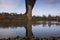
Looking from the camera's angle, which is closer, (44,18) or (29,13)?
(29,13)

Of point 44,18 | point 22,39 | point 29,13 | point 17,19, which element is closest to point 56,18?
point 44,18

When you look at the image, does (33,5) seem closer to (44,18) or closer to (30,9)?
(30,9)

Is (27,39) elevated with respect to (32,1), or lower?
lower

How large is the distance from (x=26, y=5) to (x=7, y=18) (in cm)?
1285

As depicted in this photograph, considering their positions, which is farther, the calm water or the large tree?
the large tree

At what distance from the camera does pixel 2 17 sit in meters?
36.2

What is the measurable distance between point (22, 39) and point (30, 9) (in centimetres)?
1398

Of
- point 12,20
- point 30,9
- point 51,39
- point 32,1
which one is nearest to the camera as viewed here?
point 51,39

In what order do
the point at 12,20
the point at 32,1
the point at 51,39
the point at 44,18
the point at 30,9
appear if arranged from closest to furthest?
1. the point at 51,39
2. the point at 32,1
3. the point at 30,9
4. the point at 12,20
5. the point at 44,18

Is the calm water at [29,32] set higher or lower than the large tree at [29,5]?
lower

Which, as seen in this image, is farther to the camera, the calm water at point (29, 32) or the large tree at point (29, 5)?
the large tree at point (29, 5)

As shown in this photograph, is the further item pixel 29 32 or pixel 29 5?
pixel 29 5

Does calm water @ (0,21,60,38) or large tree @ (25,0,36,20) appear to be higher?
large tree @ (25,0,36,20)

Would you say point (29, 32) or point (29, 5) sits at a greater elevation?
point (29, 5)
